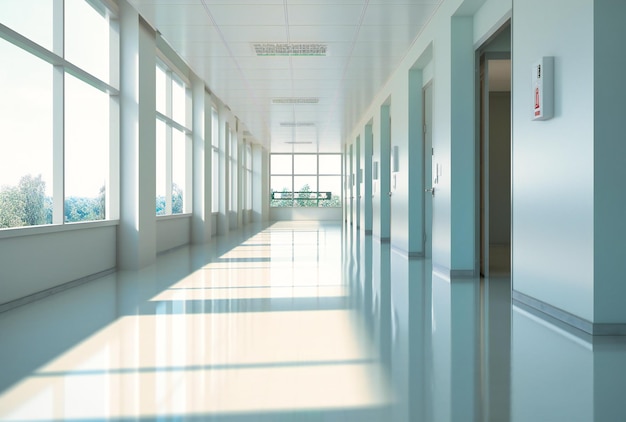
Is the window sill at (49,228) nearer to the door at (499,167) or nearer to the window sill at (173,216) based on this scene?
the window sill at (173,216)

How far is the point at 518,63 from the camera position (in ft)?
17.4

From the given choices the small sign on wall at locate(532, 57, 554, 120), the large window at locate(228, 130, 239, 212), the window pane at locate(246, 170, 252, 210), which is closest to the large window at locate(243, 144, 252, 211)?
the window pane at locate(246, 170, 252, 210)

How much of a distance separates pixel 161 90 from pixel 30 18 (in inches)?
205

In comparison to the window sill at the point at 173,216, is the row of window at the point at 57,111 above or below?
above

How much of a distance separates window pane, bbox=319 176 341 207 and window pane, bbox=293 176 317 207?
448 millimetres

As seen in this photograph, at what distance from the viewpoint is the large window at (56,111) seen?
5391 mm

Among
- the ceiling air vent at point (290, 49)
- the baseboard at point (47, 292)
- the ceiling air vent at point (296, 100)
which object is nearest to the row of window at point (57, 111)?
the baseboard at point (47, 292)

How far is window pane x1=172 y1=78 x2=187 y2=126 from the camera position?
11777mm

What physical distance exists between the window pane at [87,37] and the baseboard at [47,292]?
274cm

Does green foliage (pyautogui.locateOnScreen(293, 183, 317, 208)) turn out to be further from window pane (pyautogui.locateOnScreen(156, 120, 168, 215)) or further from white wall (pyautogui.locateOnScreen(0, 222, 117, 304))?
white wall (pyautogui.locateOnScreen(0, 222, 117, 304))

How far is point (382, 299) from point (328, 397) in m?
2.99
